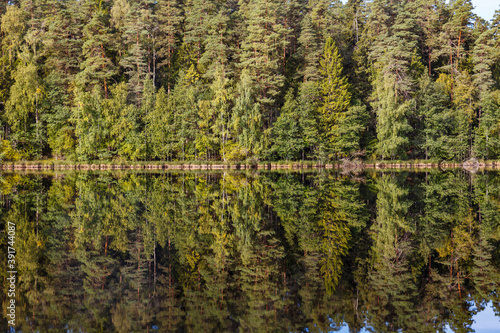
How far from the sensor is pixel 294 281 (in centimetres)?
873

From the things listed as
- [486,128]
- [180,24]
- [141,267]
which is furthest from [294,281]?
[180,24]

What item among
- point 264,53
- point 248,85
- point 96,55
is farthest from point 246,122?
point 96,55

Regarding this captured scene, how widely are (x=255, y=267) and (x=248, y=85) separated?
43348 millimetres

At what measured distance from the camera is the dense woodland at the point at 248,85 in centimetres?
5403

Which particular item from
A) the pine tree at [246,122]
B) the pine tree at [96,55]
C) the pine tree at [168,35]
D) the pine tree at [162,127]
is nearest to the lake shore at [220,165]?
the pine tree at [246,122]

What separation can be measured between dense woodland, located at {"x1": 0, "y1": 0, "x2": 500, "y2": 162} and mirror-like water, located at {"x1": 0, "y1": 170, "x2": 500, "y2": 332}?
35.4 metres

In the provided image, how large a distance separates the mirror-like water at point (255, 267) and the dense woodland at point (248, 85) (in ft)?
116

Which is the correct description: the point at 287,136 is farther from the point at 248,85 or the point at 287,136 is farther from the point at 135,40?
the point at 135,40

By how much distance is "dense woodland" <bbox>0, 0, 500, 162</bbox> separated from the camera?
5403 centimetres

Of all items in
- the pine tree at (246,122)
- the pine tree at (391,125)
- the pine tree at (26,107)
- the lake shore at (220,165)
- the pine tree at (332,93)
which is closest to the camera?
the pine tree at (246,122)

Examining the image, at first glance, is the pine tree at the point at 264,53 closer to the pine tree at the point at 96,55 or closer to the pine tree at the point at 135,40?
the pine tree at the point at 135,40

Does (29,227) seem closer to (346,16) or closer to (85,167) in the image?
(85,167)

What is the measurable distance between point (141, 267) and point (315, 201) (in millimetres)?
11959

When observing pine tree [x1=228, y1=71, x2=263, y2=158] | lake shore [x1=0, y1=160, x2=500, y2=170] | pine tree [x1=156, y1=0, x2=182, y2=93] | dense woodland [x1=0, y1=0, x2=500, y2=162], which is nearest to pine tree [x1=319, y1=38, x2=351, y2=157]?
dense woodland [x1=0, y1=0, x2=500, y2=162]
